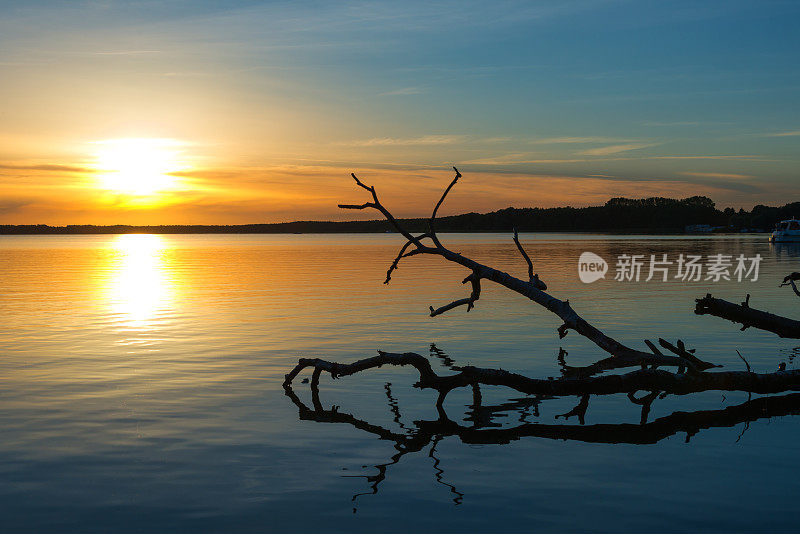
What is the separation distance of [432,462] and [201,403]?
230 inches

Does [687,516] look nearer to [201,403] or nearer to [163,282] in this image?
[201,403]

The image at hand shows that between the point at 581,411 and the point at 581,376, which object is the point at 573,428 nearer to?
the point at 581,411

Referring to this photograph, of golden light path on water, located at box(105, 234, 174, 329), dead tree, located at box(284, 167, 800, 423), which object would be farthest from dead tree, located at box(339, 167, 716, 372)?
golden light path on water, located at box(105, 234, 174, 329)

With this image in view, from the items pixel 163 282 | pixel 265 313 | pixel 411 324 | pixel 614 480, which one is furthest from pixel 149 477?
pixel 163 282

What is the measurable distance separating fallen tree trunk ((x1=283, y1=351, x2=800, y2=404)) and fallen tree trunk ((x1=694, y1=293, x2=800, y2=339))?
159cm

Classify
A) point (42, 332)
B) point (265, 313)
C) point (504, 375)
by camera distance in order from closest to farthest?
1. point (504, 375)
2. point (42, 332)
3. point (265, 313)

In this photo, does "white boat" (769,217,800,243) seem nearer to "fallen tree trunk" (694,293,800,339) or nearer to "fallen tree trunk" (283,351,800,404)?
"fallen tree trunk" (694,293,800,339)

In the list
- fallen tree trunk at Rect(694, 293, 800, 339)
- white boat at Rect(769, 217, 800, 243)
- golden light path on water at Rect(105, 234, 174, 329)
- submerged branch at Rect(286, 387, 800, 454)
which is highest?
white boat at Rect(769, 217, 800, 243)

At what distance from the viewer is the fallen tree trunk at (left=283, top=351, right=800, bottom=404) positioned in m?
14.4

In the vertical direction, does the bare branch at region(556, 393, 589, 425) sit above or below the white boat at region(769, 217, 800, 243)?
below

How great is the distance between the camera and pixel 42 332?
26.7m

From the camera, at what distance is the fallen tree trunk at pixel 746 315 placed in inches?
627

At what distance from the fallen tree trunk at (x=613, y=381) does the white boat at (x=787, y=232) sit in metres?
121

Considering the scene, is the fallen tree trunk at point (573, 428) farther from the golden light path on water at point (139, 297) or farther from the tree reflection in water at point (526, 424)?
the golden light path on water at point (139, 297)
